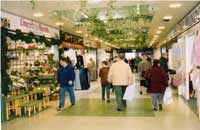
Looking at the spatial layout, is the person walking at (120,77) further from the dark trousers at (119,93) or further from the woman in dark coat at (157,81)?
the woman in dark coat at (157,81)

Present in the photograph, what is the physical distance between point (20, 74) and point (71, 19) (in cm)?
324

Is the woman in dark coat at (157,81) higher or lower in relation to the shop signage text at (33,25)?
lower

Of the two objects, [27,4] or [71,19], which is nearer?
[27,4]

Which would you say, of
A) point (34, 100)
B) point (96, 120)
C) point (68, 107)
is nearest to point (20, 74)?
point (34, 100)

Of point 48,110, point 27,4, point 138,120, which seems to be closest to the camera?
point 138,120

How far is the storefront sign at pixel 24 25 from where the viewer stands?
9463 millimetres

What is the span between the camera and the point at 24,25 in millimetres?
10812

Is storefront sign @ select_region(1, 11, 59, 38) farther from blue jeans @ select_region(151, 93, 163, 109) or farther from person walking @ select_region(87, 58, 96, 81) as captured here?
blue jeans @ select_region(151, 93, 163, 109)

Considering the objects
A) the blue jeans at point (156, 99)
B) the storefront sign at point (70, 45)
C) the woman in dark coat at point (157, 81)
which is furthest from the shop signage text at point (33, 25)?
the blue jeans at point (156, 99)

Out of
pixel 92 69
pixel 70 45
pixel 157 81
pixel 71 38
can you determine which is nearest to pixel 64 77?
pixel 157 81

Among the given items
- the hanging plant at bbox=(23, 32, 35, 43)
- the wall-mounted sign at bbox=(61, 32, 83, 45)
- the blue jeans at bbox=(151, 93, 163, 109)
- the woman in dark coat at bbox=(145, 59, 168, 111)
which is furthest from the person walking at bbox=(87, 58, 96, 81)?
the woman in dark coat at bbox=(145, 59, 168, 111)

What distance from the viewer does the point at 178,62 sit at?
37.7ft

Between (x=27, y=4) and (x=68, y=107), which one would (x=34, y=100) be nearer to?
(x=68, y=107)

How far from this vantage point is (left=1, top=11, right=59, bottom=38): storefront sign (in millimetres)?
9463
